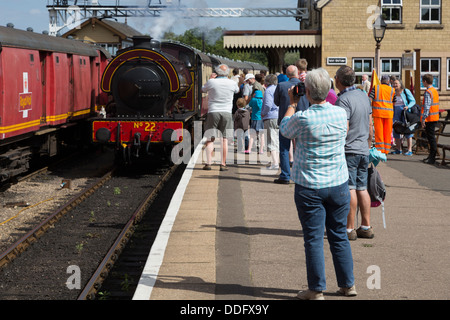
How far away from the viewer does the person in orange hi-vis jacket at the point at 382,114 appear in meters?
11.7

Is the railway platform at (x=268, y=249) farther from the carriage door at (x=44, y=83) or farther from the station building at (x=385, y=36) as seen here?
the station building at (x=385, y=36)

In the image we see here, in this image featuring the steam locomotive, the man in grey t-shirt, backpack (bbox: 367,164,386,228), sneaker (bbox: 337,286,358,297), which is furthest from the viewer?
the steam locomotive

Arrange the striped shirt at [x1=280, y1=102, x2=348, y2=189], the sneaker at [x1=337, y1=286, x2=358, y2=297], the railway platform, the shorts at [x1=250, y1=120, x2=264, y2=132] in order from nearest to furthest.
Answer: the striped shirt at [x1=280, y1=102, x2=348, y2=189]
the sneaker at [x1=337, y1=286, x2=358, y2=297]
the railway platform
the shorts at [x1=250, y1=120, x2=264, y2=132]

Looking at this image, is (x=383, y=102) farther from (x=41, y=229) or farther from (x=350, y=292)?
(x=350, y=292)

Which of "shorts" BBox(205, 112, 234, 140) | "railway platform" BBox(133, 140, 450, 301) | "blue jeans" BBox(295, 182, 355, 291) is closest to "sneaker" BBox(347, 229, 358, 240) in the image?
"railway platform" BBox(133, 140, 450, 301)

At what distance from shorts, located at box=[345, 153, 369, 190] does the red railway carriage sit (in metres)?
6.14

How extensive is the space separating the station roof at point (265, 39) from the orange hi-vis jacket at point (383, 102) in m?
17.6

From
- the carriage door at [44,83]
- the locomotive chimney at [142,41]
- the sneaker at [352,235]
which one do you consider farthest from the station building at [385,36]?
the sneaker at [352,235]

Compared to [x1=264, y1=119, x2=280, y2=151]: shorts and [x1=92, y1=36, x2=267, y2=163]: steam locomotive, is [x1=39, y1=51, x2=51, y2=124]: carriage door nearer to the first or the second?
[x1=92, y1=36, x2=267, y2=163]: steam locomotive

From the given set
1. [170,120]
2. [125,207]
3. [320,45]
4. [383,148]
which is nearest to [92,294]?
[125,207]

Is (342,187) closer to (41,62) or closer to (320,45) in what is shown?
(41,62)

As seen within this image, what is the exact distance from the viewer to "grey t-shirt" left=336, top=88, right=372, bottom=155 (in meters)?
7.12

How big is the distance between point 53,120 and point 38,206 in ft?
12.3

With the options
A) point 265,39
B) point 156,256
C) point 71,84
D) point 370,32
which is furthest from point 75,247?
point 370,32
